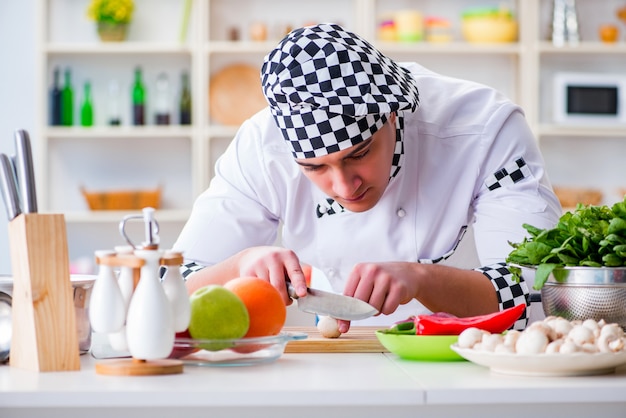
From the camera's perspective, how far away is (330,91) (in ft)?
5.44

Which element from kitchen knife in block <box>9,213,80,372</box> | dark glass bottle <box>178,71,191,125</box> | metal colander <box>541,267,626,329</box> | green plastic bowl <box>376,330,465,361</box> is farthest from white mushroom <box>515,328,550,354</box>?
dark glass bottle <box>178,71,191,125</box>

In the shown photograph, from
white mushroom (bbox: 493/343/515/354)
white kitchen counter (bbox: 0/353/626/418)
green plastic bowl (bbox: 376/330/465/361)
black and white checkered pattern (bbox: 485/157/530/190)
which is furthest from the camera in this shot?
black and white checkered pattern (bbox: 485/157/530/190)

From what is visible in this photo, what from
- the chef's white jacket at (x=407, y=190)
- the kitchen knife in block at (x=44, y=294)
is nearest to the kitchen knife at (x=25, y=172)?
the kitchen knife in block at (x=44, y=294)

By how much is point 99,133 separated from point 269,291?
10.7 feet

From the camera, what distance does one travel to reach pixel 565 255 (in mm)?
1386

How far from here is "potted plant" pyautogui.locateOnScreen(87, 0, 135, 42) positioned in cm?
437

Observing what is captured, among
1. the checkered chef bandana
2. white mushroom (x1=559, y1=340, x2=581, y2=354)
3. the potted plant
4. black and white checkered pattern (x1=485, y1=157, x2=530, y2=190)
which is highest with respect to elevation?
the potted plant

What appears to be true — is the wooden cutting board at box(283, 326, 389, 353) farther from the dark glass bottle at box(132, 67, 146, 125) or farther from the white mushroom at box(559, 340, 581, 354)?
the dark glass bottle at box(132, 67, 146, 125)

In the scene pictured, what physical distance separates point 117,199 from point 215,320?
3.30 metres

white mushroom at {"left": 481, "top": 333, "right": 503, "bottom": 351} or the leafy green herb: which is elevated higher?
the leafy green herb

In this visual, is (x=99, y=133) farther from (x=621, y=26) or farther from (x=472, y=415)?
(x=472, y=415)

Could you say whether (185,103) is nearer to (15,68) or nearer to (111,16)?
(111,16)

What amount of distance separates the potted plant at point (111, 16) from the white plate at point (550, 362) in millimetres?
3570

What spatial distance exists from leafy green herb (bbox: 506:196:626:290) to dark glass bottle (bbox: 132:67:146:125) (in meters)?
3.25
